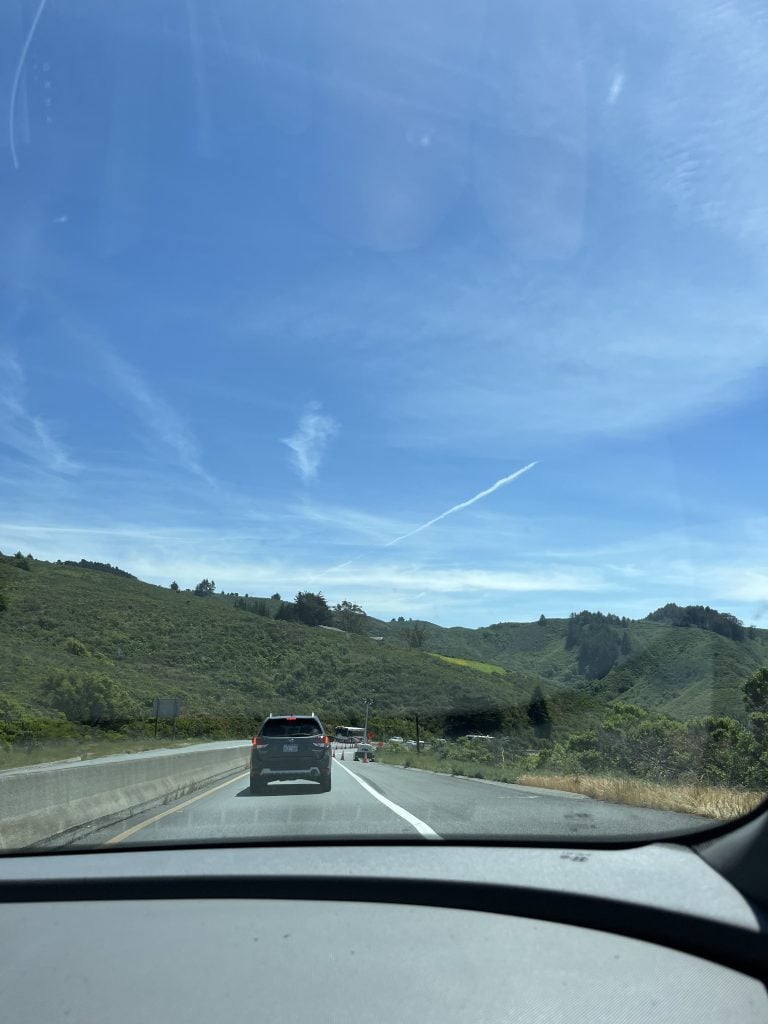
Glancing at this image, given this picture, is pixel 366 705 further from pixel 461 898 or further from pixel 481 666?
pixel 461 898

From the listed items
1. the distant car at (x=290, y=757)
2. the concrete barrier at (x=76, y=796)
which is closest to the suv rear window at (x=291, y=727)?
the distant car at (x=290, y=757)

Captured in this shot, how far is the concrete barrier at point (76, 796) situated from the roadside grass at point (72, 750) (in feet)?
53.1

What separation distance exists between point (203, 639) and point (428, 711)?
80.7 ft

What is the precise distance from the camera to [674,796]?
7582 mm

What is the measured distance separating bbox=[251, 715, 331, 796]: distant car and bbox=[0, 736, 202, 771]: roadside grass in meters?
15.0

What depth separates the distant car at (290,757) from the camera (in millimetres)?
17406

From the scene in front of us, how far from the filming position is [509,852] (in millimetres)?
4543

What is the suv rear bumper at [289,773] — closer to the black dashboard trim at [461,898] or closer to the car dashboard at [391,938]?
the car dashboard at [391,938]

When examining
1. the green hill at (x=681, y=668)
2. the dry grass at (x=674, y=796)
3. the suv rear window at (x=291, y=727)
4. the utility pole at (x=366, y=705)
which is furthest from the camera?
the utility pole at (x=366, y=705)

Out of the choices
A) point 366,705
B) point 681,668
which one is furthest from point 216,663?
point 681,668

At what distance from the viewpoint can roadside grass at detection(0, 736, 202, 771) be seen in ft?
107

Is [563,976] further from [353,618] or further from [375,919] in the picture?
[353,618]

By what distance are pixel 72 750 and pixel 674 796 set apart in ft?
118

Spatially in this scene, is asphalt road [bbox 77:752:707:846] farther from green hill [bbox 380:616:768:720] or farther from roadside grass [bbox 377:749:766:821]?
green hill [bbox 380:616:768:720]
